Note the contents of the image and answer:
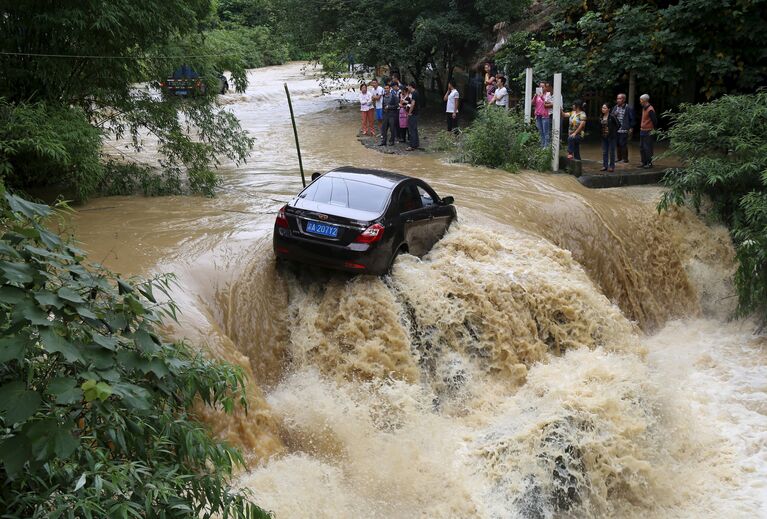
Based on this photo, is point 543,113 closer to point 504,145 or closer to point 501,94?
point 504,145

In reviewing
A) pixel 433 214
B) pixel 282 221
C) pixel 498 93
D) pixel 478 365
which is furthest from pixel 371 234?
pixel 498 93

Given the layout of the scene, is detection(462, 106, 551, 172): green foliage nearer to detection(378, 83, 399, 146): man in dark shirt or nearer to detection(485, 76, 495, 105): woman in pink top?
detection(485, 76, 495, 105): woman in pink top

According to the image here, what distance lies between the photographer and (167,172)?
44.2 ft

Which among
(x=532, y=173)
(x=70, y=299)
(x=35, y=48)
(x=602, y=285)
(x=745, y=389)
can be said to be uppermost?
(x=35, y=48)

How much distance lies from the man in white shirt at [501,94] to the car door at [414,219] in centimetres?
895

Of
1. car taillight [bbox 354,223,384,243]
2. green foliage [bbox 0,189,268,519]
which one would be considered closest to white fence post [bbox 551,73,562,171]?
car taillight [bbox 354,223,384,243]

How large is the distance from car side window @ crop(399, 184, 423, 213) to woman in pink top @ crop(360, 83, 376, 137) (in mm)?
11435

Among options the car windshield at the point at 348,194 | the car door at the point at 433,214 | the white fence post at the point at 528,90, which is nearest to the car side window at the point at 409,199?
the car door at the point at 433,214

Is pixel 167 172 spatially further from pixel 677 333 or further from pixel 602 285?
pixel 677 333

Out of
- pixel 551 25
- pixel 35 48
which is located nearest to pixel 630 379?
pixel 35 48

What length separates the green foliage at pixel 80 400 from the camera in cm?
286

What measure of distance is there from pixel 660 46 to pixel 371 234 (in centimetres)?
1250

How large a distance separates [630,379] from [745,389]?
266 centimetres

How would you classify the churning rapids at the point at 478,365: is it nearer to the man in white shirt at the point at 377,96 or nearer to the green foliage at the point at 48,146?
the green foliage at the point at 48,146
